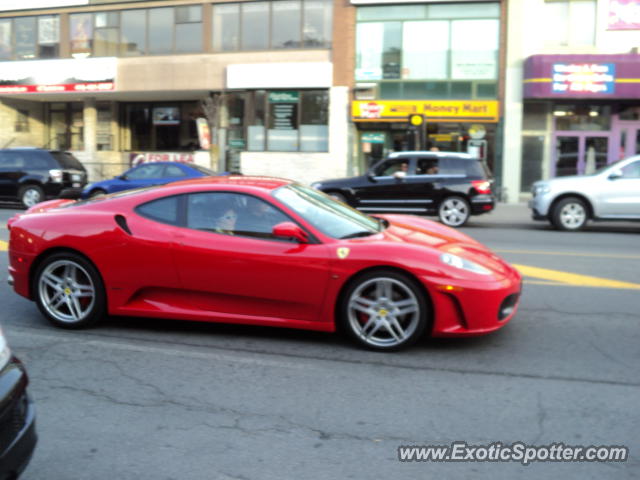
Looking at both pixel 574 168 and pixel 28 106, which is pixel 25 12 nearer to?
pixel 28 106

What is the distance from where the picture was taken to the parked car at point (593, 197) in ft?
46.6

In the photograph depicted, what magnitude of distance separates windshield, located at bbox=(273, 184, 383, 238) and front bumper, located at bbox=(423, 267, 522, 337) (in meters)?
0.85

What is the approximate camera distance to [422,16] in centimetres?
2353

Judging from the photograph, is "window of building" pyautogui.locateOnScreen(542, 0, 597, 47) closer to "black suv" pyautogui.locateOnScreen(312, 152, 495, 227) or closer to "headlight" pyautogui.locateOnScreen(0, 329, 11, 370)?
"black suv" pyautogui.locateOnScreen(312, 152, 495, 227)

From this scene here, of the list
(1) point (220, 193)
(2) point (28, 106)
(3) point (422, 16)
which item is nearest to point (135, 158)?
(2) point (28, 106)

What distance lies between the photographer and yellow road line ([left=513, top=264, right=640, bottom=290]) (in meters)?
7.79

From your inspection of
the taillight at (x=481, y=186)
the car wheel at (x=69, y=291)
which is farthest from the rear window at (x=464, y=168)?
the car wheel at (x=69, y=291)

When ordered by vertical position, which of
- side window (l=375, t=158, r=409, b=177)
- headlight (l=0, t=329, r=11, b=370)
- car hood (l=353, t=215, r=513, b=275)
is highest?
side window (l=375, t=158, r=409, b=177)

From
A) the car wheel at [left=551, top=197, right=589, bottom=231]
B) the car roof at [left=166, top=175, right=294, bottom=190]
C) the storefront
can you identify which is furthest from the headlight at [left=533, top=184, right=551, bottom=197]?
the car roof at [left=166, top=175, right=294, bottom=190]

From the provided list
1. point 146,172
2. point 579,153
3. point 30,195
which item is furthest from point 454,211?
point 30,195

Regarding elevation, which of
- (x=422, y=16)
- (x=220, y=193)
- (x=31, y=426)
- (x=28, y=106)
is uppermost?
(x=422, y=16)

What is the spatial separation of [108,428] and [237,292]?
175cm

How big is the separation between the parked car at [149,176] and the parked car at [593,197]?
8.24 m

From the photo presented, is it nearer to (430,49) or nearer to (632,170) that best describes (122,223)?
(632,170)
